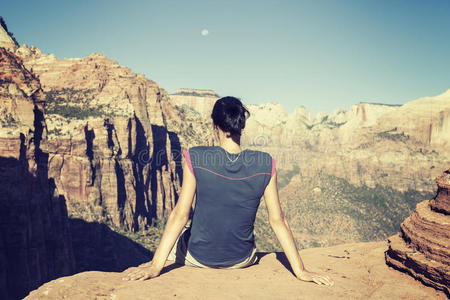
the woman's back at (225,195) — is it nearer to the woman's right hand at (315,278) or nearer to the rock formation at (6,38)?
the woman's right hand at (315,278)

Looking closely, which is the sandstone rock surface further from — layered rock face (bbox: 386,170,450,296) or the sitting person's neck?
the sitting person's neck

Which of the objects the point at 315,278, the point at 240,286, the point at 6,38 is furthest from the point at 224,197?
the point at 6,38

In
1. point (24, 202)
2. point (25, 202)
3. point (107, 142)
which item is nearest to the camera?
point (24, 202)

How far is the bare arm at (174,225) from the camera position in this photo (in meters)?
5.57

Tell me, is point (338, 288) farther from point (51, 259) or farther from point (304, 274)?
point (51, 259)

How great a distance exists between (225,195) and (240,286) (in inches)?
68.4

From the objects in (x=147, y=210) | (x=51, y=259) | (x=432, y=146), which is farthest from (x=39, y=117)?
(x=432, y=146)

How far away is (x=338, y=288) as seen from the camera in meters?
5.94

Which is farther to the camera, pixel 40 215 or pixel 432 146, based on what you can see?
pixel 432 146

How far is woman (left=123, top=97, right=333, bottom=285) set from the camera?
18.1 feet

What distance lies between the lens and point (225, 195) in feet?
18.5

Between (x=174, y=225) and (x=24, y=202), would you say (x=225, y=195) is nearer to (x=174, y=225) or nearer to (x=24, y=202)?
(x=174, y=225)

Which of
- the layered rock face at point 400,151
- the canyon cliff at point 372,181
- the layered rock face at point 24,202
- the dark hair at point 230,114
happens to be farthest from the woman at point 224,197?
the layered rock face at point 400,151

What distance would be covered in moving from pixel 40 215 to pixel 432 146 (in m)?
176
